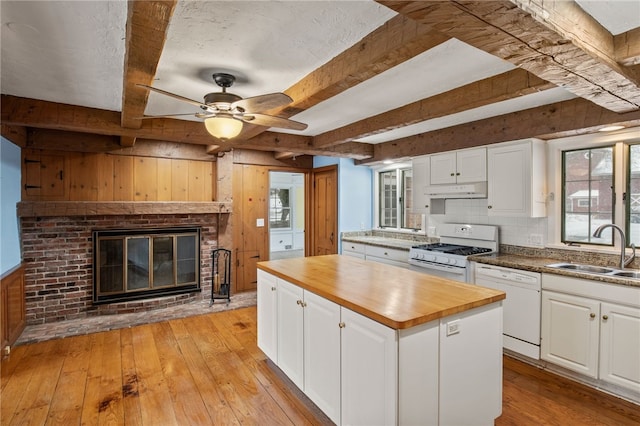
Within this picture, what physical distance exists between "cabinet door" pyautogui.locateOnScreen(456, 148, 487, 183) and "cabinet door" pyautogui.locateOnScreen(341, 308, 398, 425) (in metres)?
2.49

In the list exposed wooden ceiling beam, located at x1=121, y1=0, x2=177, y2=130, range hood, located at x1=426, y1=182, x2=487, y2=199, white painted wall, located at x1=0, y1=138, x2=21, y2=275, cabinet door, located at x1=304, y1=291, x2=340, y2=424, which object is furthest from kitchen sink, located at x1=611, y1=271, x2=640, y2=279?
white painted wall, located at x1=0, y1=138, x2=21, y2=275

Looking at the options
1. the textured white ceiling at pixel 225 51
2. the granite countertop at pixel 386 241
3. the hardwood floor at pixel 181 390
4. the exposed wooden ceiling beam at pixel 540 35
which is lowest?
the hardwood floor at pixel 181 390

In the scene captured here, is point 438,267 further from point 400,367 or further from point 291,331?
point 400,367

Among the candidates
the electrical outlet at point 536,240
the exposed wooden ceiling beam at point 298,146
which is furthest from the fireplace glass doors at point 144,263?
the electrical outlet at point 536,240

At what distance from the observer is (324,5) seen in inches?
59.9

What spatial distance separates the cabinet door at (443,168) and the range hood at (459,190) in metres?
0.07

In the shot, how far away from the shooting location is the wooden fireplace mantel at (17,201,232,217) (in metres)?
3.70

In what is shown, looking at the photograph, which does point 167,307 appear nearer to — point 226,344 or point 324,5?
point 226,344

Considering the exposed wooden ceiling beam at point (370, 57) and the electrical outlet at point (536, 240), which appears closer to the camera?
the exposed wooden ceiling beam at point (370, 57)

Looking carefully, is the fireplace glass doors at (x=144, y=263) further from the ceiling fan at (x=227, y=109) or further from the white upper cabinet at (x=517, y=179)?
the white upper cabinet at (x=517, y=179)

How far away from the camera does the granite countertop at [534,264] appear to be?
2.47 m

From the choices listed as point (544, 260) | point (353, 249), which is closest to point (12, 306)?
point (353, 249)

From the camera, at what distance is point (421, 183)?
4336 mm

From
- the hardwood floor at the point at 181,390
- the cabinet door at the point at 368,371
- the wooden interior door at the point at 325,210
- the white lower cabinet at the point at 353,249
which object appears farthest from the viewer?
the wooden interior door at the point at 325,210
